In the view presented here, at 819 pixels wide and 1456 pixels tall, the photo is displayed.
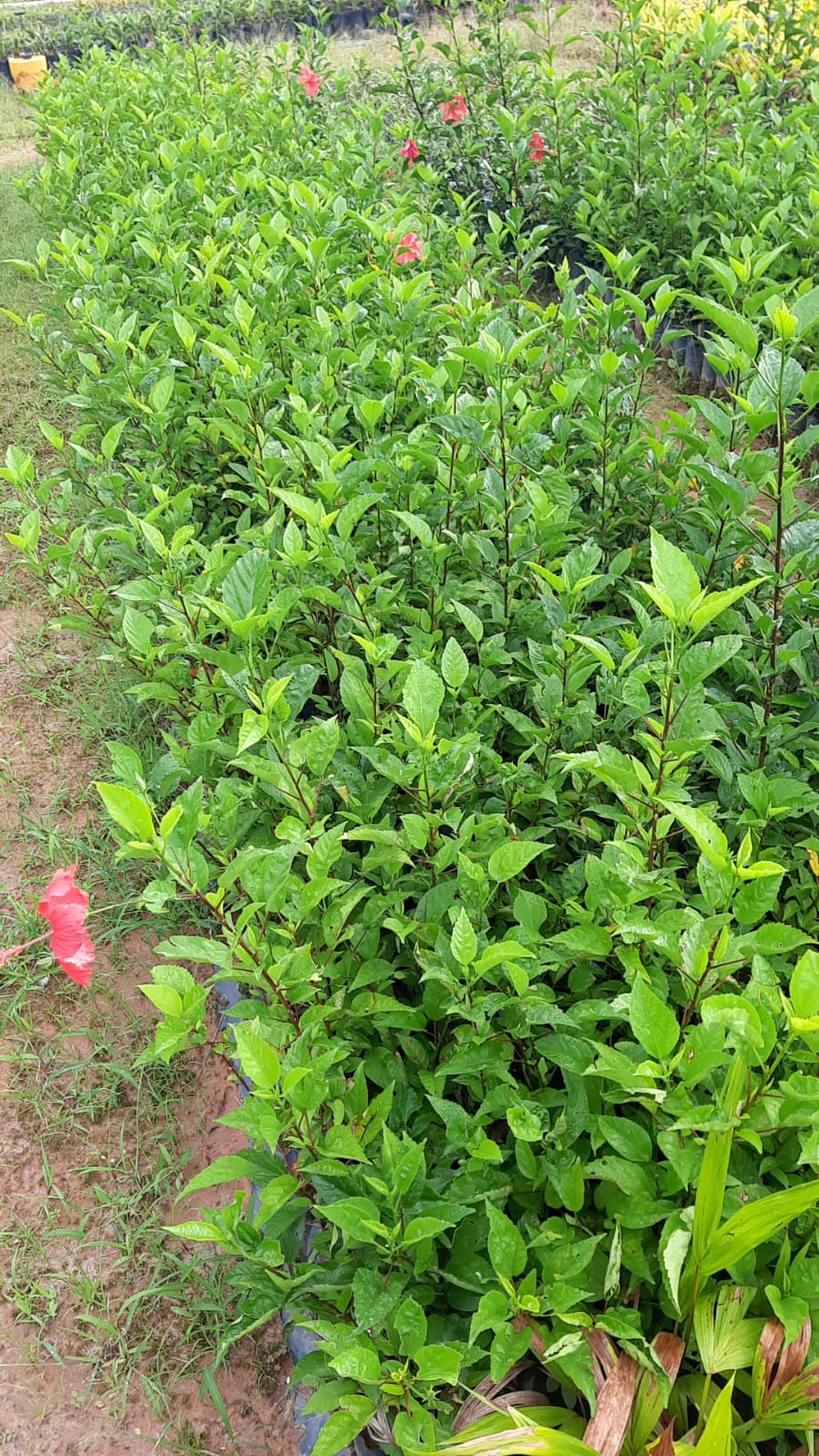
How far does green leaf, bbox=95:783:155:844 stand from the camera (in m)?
1.21

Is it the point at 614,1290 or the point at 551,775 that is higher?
the point at 551,775

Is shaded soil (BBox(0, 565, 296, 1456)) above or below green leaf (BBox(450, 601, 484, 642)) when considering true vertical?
below

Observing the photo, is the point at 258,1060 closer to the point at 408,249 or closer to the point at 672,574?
the point at 672,574

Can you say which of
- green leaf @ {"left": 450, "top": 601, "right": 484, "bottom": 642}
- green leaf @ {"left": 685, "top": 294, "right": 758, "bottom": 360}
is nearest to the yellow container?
Result: green leaf @ {"left": 685, "top": 294, "right": 758, "bottom": 360}

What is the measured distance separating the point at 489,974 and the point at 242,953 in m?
0.33

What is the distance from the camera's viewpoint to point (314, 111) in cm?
478

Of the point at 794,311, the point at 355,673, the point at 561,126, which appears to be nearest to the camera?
the point at 794,311

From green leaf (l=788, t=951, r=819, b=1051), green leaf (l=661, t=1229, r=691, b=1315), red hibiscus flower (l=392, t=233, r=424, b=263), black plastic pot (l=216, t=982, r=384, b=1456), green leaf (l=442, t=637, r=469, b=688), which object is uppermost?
red hibiscus flower (l=392, t=233, r=424, b=263)

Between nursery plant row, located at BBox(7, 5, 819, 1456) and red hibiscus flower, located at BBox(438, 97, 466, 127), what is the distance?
2.47 m

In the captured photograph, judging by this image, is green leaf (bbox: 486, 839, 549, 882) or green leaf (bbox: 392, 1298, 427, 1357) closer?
green leaf (bbox: 392, 1298, 427, 1357)

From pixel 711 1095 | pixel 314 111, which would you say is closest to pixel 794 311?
pixel 711 1095

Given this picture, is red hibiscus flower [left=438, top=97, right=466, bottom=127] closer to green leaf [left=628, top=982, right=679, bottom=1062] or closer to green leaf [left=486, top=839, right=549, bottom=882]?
green leaf [left=486, top=839, right=549, bottom=882]

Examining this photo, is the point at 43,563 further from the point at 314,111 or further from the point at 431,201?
the point at 314,111

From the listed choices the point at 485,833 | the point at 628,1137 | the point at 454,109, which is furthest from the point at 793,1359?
the point at 454,109
